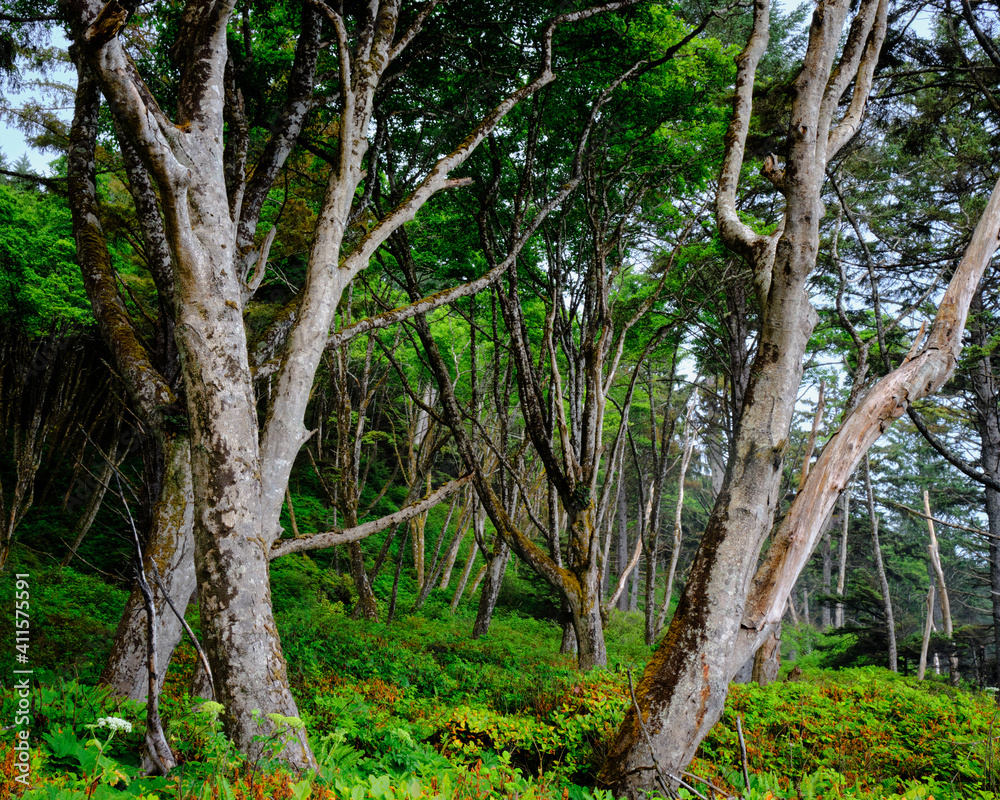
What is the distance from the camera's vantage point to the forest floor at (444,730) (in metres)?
2.19

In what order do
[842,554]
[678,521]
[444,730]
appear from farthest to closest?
[842,554] < [678,521] < [444,730]

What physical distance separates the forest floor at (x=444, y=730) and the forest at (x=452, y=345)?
40 millimetres

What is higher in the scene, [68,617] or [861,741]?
[861,741]

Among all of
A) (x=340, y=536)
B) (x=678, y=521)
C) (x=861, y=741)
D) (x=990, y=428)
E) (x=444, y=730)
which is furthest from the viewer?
(x=678, y=521)

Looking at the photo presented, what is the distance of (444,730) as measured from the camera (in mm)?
4633

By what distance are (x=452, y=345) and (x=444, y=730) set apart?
9.61m

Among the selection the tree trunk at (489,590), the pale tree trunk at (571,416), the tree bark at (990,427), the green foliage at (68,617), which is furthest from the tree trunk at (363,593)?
the tree bark at (990,427)

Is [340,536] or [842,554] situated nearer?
[340,536]

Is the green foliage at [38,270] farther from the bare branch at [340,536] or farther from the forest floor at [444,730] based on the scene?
the bare branch at [340,536]

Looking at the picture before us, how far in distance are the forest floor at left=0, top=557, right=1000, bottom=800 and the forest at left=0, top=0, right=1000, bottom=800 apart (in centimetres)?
4

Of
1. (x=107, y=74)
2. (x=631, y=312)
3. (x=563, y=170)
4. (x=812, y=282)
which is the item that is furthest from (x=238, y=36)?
(x=812, y=282)

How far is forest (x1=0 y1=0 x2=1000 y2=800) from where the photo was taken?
267 cm

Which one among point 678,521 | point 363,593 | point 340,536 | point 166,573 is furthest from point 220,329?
point 678,521

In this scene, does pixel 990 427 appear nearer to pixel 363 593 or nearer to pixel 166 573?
pixel 363 593
